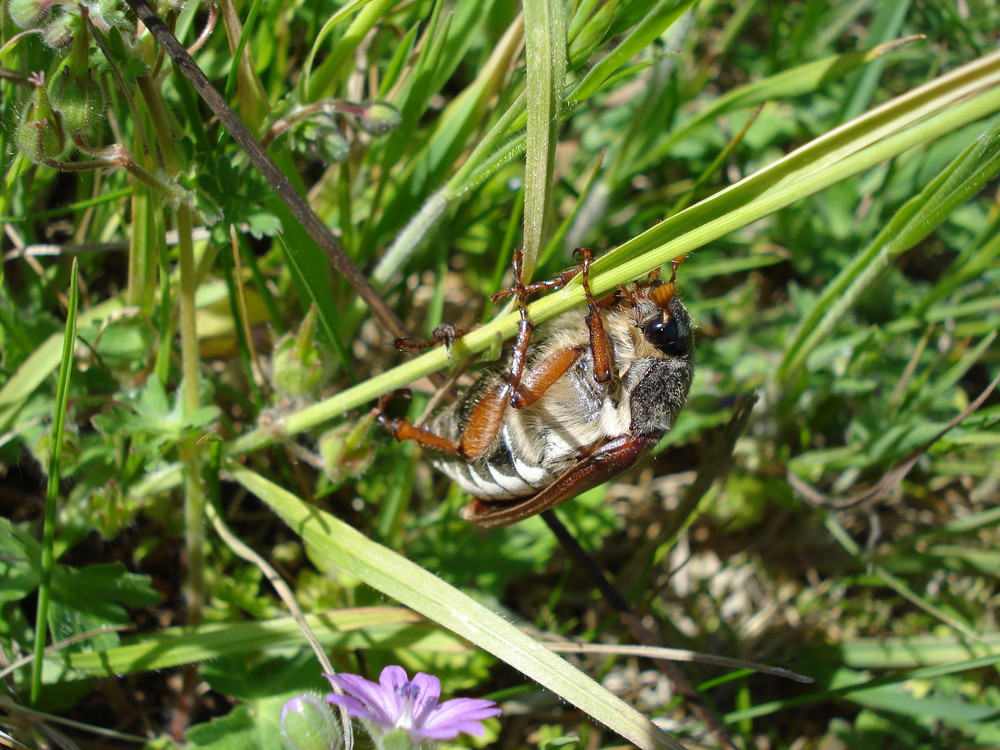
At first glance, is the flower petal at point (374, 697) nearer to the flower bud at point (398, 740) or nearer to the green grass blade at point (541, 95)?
the flower bud at point (398, 740)

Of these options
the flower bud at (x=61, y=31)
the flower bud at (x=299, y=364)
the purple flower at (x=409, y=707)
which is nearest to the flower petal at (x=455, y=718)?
the purple flower at (x=409, y=707)

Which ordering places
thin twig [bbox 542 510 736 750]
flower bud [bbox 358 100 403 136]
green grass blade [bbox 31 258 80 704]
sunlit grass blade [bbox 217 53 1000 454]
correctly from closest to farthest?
sunlit grass blade [bbox 217 53 1000 454] → green grass blade [bbox 31 258 80 704] → flower bud [bbox 358 100 403 136] → thin twig [bbox 542 510 736 750]

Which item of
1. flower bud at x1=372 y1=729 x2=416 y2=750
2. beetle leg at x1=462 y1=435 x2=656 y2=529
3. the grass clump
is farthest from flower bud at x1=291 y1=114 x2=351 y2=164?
flower bud at x1=372 y1=729 x2=416 y2=750

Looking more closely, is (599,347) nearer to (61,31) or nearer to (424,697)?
(424,697)

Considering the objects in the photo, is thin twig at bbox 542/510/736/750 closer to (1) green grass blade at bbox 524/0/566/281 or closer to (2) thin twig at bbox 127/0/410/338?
(2) thin twig at bbox 127/0/410/338

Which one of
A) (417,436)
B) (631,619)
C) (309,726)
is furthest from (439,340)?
(631,619)

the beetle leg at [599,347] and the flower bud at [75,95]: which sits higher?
the flower bud at [75,95]
